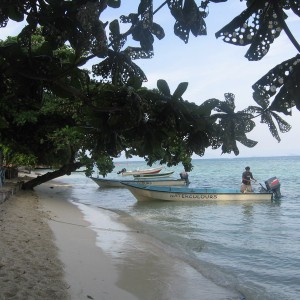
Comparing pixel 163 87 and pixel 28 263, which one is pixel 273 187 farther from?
pixel 163 87

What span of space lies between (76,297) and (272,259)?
5689 mm

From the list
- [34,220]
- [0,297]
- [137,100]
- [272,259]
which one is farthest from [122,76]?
[34,220]

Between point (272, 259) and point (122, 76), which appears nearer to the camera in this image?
point (122, 76)

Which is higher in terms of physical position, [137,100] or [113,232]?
[137,100]

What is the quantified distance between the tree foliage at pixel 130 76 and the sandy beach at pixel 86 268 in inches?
105

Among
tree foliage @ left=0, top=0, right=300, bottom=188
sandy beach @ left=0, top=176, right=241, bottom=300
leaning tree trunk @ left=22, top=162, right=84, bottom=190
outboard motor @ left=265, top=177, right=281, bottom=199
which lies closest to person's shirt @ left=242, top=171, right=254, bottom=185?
outboard motor @ left=265, top=177, right=281, bottom=199

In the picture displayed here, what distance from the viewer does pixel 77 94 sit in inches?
104

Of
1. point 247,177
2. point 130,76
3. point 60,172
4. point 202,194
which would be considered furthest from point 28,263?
point 247,177

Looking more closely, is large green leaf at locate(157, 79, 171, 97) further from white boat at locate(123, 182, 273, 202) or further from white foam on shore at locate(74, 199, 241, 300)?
white boat at locate(123, 182, 273, 202)

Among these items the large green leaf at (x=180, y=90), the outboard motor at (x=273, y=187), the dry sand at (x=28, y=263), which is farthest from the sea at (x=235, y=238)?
the large green leaf at (x=180, y=90)

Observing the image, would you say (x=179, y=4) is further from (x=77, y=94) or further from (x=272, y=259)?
(x=272, y=259)

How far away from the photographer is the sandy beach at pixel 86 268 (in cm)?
494

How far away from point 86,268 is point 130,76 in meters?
4.53

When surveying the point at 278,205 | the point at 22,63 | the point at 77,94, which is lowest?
the point at 278,205
